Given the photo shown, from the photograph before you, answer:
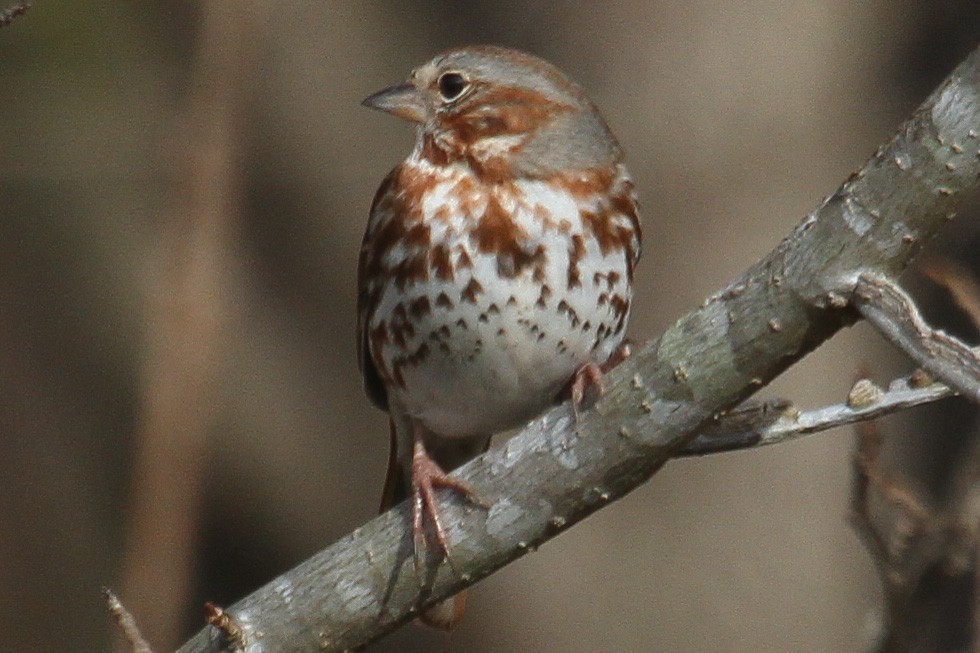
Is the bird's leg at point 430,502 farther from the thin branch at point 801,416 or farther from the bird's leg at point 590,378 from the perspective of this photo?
the thin branch at point 801,416

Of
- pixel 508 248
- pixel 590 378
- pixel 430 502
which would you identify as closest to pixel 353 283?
pixel 508 248

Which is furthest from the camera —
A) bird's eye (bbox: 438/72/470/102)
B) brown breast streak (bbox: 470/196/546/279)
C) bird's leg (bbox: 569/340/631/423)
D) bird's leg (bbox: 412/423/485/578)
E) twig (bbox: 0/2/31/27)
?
bird's eye (bbox: 438/72/470/102)

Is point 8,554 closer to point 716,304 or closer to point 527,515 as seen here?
point 527,515

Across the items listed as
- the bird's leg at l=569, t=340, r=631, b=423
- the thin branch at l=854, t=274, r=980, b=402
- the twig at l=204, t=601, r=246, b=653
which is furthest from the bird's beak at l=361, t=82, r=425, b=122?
the thin branch at l=854, t=274, r=980, b=402

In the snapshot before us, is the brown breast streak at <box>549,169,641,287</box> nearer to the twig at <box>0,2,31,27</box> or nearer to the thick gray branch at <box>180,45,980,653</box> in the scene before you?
the thick gray branch at <box>180,45,980,653</box>

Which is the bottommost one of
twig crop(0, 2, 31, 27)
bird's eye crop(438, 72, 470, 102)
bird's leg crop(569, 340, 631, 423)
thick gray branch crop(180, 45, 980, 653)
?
thick gray branch crop(180, 45, 980, 653)

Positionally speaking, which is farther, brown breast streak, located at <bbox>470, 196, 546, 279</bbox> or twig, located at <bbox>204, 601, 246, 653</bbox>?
brown breast streak, located at <bbox>470, 196, 546, 279</bbox>
